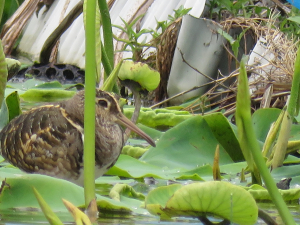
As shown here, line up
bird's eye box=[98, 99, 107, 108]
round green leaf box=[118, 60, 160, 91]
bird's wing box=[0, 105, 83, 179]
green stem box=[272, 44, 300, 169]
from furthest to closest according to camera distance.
→ round green leaf box=[118, 60, 160, 91] → bird's eye box=[98, 99, 107, 108] → bird's wing box=[0, 105, 83, 179] → green stem box=[272, 44, 300, 169]

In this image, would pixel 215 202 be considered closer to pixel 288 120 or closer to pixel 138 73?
pixel 288 120

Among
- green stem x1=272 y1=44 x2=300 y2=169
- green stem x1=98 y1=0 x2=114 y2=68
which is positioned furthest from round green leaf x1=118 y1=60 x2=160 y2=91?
green stem x1=272 y1=44 x2=300 y2=169

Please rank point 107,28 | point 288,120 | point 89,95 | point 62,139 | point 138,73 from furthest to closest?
point 107,28 < point 138,73 < point 62,139 < point 288,120 < point 89,95

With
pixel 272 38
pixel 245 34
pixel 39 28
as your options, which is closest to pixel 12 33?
pixel 39 28

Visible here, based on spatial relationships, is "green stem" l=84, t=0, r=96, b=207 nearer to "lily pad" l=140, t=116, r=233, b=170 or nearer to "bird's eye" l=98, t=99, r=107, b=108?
"bird's eye" l=98, t=99, r=107, b=108

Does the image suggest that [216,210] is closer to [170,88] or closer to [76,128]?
[76,128]

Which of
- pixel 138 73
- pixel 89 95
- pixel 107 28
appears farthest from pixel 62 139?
pixel 89 95
